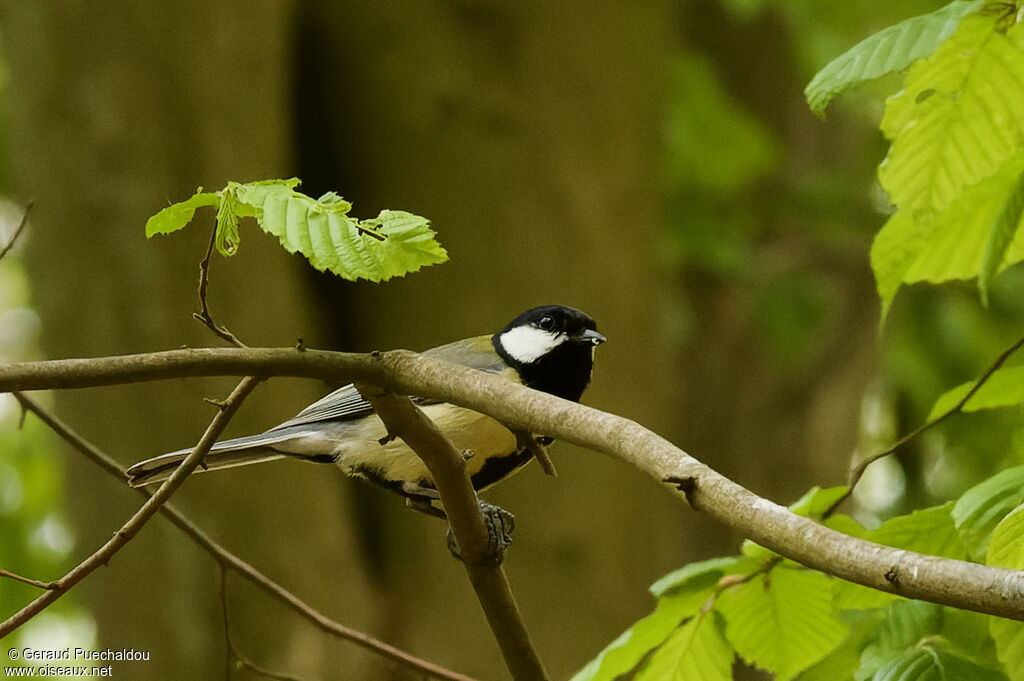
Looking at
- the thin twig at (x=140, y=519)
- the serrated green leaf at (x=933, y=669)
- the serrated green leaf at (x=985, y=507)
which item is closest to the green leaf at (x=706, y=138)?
the serrated green leaf at (x=985, y=507)

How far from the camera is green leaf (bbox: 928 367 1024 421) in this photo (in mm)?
1610

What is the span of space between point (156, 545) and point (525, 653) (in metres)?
1.69

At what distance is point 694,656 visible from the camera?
5.18ft

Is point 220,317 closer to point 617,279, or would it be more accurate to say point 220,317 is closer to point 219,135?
point 219,135

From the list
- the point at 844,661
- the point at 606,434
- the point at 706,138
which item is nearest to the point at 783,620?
the point at 844,661

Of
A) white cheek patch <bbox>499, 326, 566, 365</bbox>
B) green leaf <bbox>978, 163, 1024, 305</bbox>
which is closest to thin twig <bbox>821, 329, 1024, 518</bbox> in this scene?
green leaf <bbox>978, 163, 1024, 305</bbox>

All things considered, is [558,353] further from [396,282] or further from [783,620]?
[396,282]

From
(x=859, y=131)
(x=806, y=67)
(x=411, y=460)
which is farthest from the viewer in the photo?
(x=859, y=131)

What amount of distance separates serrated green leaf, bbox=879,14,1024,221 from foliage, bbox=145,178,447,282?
792mm

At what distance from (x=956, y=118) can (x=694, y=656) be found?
91 cm

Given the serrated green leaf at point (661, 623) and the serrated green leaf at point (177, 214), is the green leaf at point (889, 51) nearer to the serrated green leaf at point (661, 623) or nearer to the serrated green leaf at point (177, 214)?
the serrated green leaf at point (661, 623)

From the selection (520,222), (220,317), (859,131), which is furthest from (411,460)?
(859,131)

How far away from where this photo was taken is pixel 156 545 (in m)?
2.95

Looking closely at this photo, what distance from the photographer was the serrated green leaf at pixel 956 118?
1562 mm
